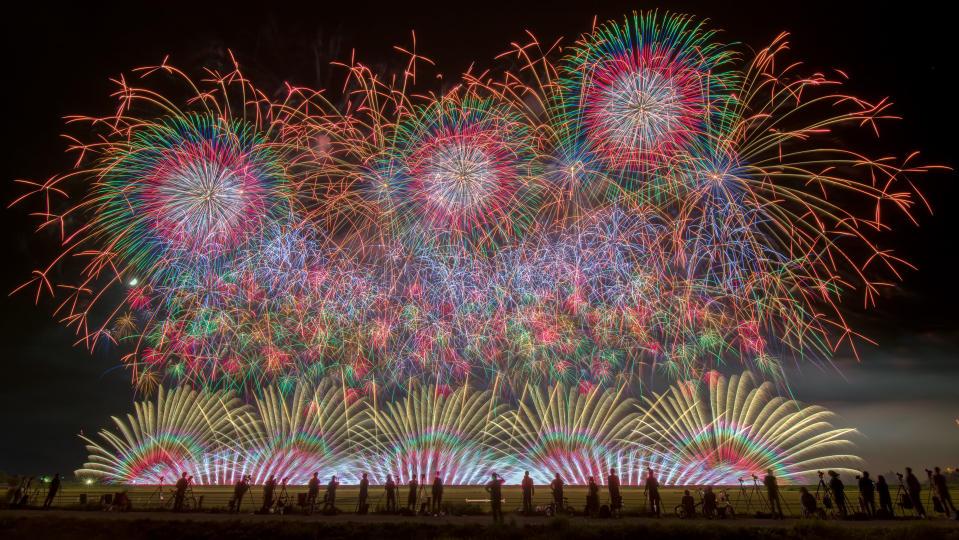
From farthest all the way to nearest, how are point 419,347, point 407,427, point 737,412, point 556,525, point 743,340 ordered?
→ point 407,427, point 737,412, point 419,347, point 743,340, point 556,525

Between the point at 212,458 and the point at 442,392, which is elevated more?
the point at 442,392

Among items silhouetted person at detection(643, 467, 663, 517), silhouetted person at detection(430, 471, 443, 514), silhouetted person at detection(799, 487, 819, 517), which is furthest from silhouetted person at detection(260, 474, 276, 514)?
silhouetted person at detection(799, 487, 819, 517)

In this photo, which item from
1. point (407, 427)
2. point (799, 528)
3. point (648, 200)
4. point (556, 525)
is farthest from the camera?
point (407, 427)

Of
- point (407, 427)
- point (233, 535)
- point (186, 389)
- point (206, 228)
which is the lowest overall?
point (233, 535)

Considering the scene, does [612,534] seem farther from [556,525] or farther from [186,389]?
[186,389]

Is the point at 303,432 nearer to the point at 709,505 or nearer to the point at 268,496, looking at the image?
the point at 268,496

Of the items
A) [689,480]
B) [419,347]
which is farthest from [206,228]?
[689,480]

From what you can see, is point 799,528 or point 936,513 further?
point 936,513
